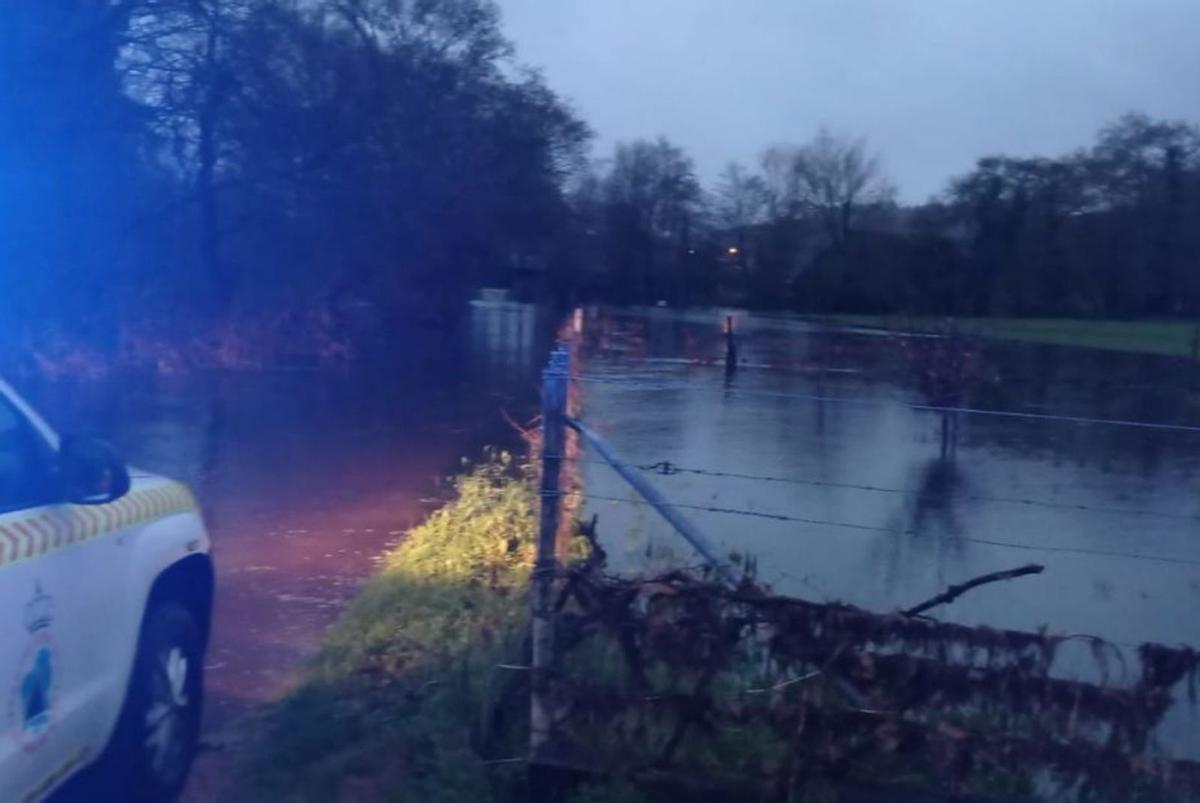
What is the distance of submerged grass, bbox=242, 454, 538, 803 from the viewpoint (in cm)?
598

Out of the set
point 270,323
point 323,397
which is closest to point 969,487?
point 323,397

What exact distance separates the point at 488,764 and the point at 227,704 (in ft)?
6.58

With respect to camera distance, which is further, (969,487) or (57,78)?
(57,78)

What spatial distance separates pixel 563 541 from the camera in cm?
646

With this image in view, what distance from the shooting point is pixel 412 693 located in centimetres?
683

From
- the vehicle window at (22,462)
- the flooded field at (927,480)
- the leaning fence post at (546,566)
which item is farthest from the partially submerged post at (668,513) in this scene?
the vehicle window at (22,462)

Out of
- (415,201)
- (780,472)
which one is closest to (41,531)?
(780,472)

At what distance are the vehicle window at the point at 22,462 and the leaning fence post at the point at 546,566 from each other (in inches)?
71.0

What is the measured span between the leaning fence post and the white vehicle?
4.90ft

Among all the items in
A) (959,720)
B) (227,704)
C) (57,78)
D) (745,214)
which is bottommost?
(227,704)

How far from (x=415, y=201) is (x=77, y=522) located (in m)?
34.5

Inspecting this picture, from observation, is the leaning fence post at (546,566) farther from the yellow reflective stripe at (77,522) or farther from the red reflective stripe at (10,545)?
the red reflective stripe at (10,545)

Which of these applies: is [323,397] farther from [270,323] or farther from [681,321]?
[270,323]

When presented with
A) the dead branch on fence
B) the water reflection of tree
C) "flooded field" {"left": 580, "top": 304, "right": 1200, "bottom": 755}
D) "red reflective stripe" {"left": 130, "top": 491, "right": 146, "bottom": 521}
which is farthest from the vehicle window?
the water reflection of tree
